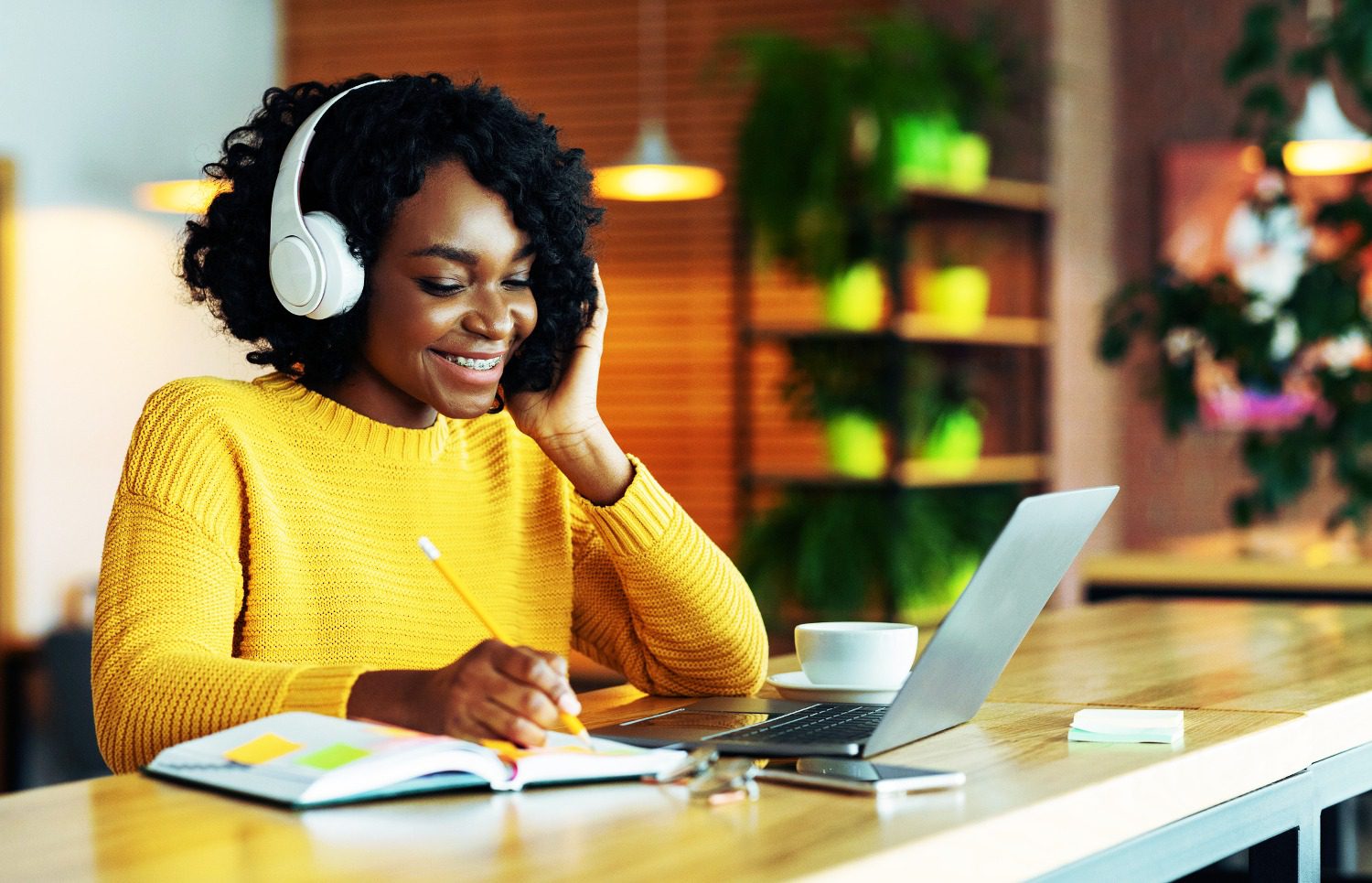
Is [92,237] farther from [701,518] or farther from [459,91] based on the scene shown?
[459,91]

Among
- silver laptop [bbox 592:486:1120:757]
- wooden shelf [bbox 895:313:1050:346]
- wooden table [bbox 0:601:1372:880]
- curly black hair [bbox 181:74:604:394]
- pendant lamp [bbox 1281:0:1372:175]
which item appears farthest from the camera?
wooden shelf [bbox 895:313:1050:346]

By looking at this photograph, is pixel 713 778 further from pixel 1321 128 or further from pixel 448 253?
pixel 1321 128

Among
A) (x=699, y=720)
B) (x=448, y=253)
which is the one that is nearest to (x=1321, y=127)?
(x=448, y=253)

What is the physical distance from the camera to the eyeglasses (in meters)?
1.08

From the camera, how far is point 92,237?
181 inches

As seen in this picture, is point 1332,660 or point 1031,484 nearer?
point 1332,660

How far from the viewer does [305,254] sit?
60.6 inches

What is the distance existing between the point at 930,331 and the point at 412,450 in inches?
125

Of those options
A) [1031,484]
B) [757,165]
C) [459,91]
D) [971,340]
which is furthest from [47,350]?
[459,91]

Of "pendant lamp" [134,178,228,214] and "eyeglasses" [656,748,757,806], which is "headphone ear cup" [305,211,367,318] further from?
"pendant lamp" [134,178,228,214]

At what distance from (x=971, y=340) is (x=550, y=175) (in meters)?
3.32

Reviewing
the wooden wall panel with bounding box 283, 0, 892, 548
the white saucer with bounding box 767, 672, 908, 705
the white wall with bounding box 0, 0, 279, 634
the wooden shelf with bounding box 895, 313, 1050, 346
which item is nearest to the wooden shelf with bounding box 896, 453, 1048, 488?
the wooden shelf with bounding box 895, 313, 1050, 346

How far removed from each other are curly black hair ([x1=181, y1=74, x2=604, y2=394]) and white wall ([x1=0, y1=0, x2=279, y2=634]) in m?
2.74

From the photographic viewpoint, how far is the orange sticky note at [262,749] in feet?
3.64
